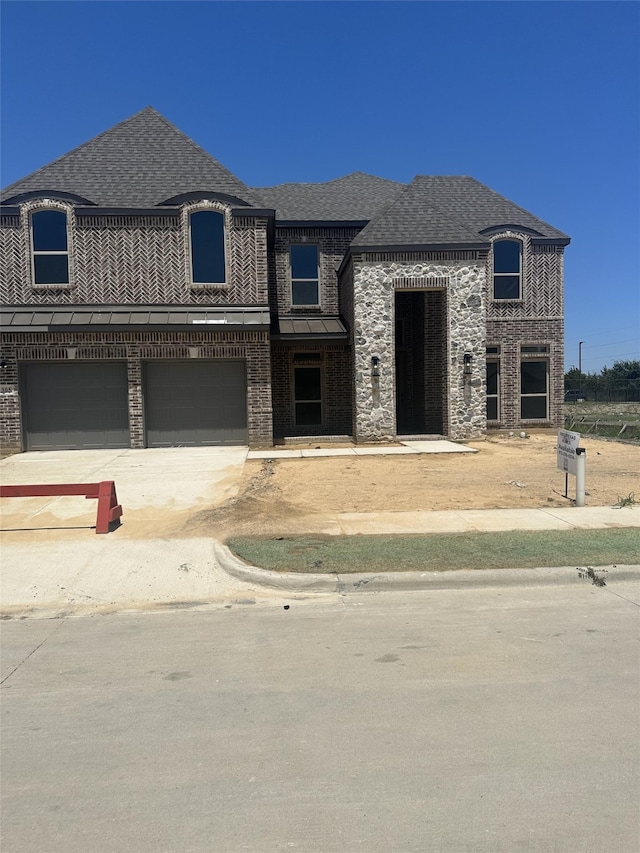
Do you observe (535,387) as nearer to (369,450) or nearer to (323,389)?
(323,389)

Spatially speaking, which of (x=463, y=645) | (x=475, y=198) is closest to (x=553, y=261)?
(x=475, y=198)

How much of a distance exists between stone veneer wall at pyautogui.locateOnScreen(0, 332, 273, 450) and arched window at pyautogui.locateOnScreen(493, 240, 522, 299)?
8881 millimetres

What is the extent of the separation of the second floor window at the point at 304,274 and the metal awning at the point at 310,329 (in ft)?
2.63

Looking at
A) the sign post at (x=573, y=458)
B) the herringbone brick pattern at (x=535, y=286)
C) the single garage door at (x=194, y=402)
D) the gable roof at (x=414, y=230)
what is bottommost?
Answer: the sign post at (x=573, y=458)

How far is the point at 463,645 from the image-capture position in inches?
172

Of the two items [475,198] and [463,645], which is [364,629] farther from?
[475,198]

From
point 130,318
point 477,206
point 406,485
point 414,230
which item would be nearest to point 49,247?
point 130,318

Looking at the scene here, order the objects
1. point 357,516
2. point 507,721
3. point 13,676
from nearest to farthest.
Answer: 1. point 507,721
2. point 13,676
3. point 357,516

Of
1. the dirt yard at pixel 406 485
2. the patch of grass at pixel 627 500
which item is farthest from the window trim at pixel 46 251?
the patch of grass at pixel 627 500

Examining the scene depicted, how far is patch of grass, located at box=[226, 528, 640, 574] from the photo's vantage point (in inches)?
236

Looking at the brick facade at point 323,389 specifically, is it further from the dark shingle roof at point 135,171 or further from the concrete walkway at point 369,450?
the dark shingle roof at point 135,171

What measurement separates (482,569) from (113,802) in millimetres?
4135

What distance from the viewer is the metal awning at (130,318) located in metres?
16.3

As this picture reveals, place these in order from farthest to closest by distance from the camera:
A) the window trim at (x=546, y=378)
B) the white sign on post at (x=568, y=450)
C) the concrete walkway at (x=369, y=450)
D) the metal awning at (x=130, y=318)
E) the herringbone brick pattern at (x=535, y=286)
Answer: the window trim at (x=546, y=378), the herringbone brick pattern at (x=535, y=286), the metal awning at (x=130, y=318), the concrete walkway at (x=369, y=450), the white sign on post at (x=568, y=450)
